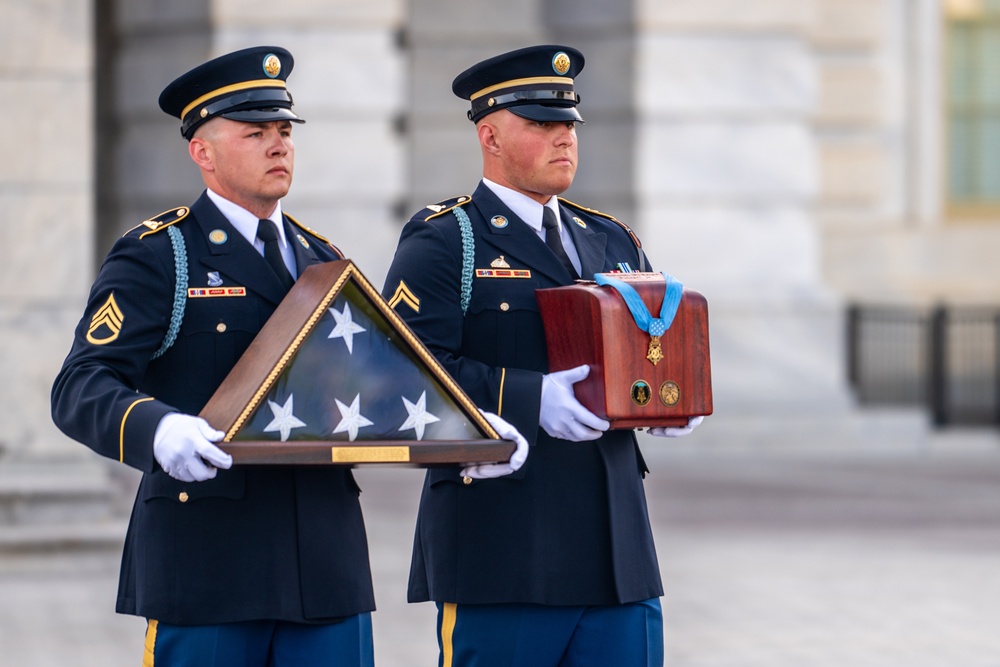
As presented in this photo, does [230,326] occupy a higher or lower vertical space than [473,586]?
higher

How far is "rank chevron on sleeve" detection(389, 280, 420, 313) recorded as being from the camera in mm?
4281

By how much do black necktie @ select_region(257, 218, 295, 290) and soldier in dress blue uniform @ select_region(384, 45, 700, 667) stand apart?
29 cm

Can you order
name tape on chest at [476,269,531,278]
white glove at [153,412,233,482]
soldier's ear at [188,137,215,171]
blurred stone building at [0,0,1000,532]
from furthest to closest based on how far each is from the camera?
blurred stone building at [0,0,1000,532], name tape on chest at [476,269,531,278], soldier's ear at [188,137,215,171], white glove at [153,412,233,482]

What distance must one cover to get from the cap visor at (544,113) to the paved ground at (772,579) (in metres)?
3.54

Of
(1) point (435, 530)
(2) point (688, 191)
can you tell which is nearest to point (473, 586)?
(1) point (435, 530)

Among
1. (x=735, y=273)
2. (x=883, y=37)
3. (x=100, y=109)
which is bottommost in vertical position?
(x=735, y=273)

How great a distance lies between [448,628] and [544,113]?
122 centimetres

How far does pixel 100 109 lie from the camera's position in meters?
16.0

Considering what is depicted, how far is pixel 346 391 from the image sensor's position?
3883mm

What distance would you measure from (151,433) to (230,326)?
16.3 inches

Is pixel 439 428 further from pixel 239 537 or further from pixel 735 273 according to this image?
pixel 735 273

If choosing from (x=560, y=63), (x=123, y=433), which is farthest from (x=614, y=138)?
(x=123, y=433)

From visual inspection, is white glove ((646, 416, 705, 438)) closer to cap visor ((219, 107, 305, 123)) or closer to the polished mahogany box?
the polished mahogany box

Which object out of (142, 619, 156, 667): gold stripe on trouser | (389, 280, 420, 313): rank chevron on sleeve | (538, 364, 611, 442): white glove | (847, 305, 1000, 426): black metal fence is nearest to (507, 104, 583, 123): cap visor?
(389, 280, 420, 313): rank chevron on sleeve
